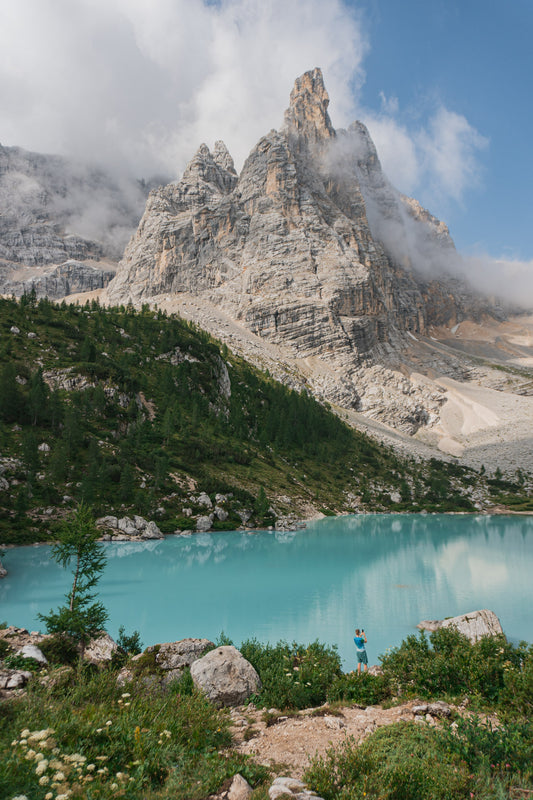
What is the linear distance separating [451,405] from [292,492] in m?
113

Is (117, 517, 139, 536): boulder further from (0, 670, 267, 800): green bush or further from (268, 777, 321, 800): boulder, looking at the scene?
(268, 777, 321, 800): boulder

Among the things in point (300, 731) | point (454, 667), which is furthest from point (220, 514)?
point (300, 731)

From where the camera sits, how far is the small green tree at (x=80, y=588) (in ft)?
40.0

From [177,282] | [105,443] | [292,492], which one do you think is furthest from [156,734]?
[177,282]

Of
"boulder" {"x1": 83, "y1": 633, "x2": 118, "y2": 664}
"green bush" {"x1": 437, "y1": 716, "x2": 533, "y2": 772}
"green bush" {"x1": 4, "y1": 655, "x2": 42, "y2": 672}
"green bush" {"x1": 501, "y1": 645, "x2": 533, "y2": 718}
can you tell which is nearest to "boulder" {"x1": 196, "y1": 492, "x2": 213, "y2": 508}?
"boulder" {"x1": 83, "y1": 633, "x2": 118, "y2": 664}

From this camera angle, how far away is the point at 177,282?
175250 millimetres

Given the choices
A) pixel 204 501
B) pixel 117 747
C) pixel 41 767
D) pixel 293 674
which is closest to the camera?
pixel 41 767

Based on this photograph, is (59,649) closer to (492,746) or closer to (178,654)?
(178,654)

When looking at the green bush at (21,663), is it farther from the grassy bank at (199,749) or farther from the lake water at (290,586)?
the lake water at (290,586)

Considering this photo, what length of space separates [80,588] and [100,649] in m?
1.99

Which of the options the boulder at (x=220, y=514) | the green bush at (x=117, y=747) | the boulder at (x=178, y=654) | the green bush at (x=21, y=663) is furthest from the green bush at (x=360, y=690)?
the boulder at (x=220, y=514)

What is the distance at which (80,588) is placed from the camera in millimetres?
13391

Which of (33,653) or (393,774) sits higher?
(393,774)

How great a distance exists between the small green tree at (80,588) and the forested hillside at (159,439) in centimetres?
2639
